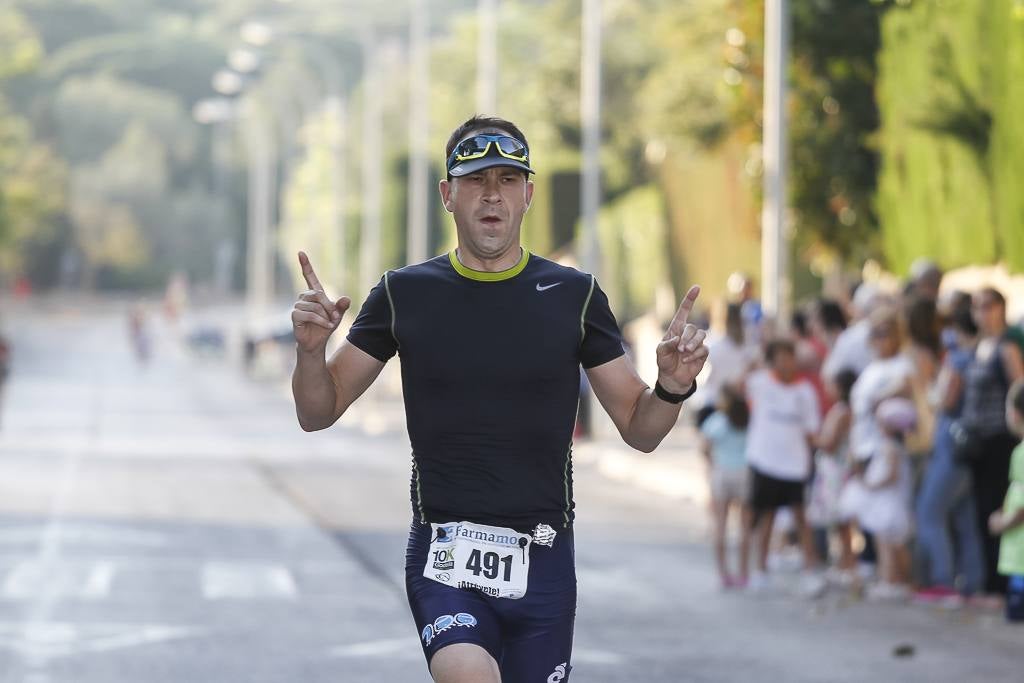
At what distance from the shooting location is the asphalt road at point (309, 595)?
1112 cm

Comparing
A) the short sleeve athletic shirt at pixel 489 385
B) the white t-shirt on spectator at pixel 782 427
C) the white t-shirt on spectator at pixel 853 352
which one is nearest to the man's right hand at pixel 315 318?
the short sleeve athletic shirt at pixel 489 385

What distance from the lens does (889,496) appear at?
14.0m

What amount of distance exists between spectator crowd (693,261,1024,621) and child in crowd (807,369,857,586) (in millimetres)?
11

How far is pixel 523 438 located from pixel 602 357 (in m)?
0.36

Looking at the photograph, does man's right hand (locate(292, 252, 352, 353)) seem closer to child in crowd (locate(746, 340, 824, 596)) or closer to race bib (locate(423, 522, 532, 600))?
race bib (locate(423, 522, 532, 600))

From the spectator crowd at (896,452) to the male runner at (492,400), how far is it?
22.4 ft

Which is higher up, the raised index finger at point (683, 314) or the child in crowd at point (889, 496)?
the raised index finger at point (683, 314)

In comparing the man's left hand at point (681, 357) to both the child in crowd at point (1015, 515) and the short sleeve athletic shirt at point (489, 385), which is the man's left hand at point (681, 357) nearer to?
the short sleeve athletic shirt at point (489, 385)

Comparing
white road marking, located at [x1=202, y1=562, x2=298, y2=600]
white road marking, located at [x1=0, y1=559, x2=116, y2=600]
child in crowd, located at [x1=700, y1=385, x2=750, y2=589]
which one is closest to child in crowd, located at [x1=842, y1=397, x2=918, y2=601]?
child in crowd, located at [x1=700, y1=385, x2=750, y2=589]

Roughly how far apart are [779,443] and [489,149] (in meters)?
8.71

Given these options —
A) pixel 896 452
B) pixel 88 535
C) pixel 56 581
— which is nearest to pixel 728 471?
pixel 896 452

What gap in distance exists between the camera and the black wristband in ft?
20.2

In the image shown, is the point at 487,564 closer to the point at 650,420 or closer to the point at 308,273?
the point at 650,420

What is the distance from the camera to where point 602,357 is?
6.34 meters
